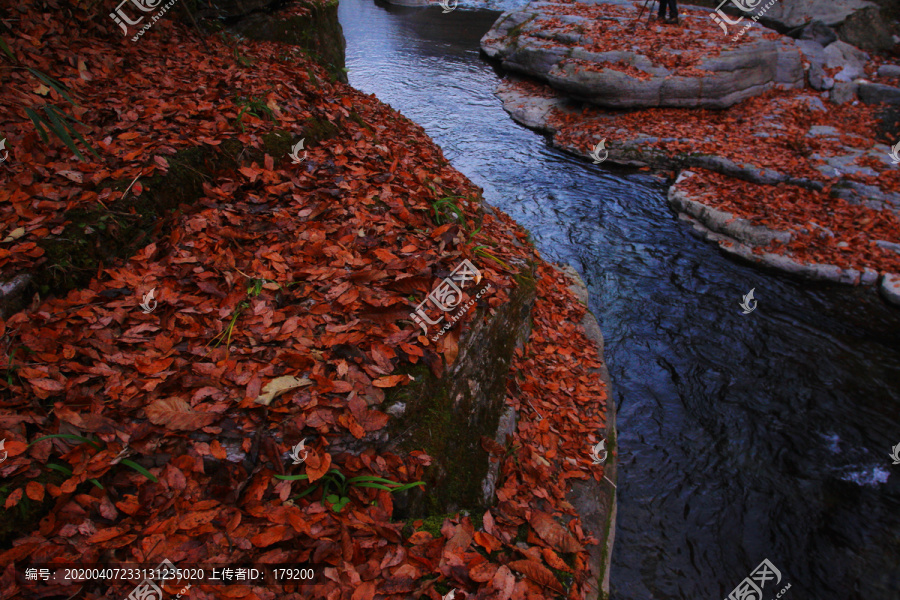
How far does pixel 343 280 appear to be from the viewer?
2.89 metres

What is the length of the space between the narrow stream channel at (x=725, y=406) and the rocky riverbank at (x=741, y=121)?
0.79m

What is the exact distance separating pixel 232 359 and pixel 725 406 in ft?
17.6

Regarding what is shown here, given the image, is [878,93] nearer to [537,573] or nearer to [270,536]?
[537,573]

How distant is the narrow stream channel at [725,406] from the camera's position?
3.92 meters

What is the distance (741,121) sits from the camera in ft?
37.8

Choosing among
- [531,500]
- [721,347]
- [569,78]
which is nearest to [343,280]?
[531,500]

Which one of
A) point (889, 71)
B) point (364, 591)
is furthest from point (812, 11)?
point (364, 591)

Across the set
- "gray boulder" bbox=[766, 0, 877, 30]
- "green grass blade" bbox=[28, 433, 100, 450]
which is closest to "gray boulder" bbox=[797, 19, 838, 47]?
"gray boulder" bbox=[766, 0, 877, 30]

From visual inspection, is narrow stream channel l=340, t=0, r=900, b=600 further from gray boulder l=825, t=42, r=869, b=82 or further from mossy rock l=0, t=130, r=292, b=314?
gray boulder l=825, t=42, r=869, b=82

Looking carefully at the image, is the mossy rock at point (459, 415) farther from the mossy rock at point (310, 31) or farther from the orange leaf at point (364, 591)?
the mossy rock at point (310, 31)

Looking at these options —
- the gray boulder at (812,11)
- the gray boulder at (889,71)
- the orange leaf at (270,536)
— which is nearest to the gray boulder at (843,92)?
the gray boulder at (889,71)

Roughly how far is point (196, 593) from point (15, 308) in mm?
1837

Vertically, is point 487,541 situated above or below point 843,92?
below

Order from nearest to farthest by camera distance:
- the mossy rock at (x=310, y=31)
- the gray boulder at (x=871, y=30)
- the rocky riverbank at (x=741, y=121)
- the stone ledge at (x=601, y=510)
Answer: the stone ledge at (x=601, y=510)
the mossy rock at (x=310, y=31)
the rocky riverbank at (x=741, y=121)
the gray boulder at (x=871, y=30)
